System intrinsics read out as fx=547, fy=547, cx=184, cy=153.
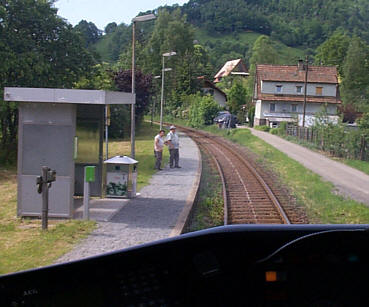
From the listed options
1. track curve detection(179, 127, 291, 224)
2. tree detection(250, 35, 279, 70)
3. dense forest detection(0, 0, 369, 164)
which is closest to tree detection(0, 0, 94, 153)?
dense forest detection(0, 0, 369, 164)

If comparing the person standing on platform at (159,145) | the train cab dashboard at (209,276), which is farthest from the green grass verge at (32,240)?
the person standing on platform at (159,145)

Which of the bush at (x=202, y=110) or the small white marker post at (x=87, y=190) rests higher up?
the bush at (x=202, y=110)

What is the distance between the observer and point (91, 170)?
10680 mm

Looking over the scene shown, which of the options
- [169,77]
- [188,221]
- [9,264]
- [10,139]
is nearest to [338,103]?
[169,77]

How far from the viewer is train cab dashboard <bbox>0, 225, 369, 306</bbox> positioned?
1452mm

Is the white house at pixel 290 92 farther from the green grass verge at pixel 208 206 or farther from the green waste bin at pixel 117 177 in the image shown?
the green waste bin at pixel 117 177

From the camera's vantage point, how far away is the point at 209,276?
145 centimetres

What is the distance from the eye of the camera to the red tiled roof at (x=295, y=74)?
60.8 m

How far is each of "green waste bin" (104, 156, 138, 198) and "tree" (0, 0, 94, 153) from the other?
791 centimetres

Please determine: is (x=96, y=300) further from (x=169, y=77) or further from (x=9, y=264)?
(x=169, y=77)

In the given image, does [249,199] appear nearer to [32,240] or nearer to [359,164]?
[32,240]

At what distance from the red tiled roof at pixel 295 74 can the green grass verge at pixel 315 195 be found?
109 feet

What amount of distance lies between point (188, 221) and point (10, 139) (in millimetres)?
14140

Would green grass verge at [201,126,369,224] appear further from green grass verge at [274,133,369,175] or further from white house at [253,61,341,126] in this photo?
white house at [253,61,341,126]
